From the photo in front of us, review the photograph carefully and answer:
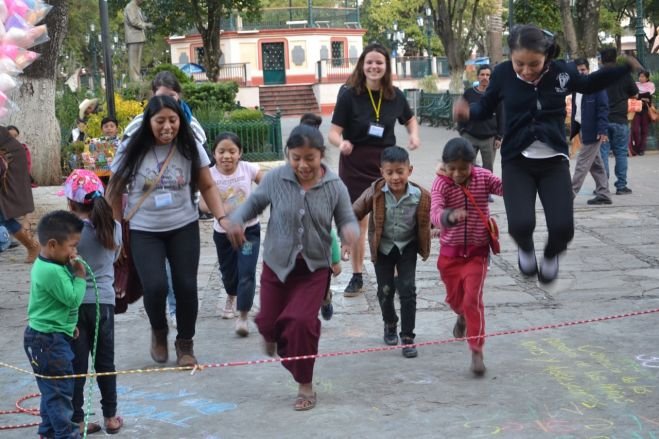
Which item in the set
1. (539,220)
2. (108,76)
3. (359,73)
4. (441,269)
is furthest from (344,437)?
(108,76)

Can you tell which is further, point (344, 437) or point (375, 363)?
point (375, 363)

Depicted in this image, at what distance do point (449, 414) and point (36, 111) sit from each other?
9721 mm

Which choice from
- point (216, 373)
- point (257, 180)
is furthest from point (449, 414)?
point (257, 180)

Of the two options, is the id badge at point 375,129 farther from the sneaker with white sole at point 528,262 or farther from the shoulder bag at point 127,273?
the shoulder bag at point 127,273

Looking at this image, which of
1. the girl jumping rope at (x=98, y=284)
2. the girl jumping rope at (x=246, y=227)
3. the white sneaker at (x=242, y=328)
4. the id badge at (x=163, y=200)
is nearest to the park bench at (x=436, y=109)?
the girl jumping rope at (x=246, y=227)

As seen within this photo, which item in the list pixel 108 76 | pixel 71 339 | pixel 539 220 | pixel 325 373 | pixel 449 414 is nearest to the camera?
pixel 71 339

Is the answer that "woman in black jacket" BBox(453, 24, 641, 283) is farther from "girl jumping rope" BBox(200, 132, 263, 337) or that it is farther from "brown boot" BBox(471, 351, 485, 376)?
"girl jumping rope" BBox(200, 132, 263, 337)

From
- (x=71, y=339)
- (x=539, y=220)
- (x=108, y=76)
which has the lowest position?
(x=539, y=220)

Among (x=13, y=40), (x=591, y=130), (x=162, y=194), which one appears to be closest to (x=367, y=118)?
(x=162, y=194)

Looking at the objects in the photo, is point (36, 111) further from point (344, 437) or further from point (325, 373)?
point (344, 437)

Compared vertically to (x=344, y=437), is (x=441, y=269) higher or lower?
higher

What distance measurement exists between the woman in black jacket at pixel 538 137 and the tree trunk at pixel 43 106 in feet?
28.5

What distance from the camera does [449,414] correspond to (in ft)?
17.3

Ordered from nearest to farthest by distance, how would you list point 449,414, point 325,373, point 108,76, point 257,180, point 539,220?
point 449,414, point 325,373, point 257,180, point 539,220, point 108,76
